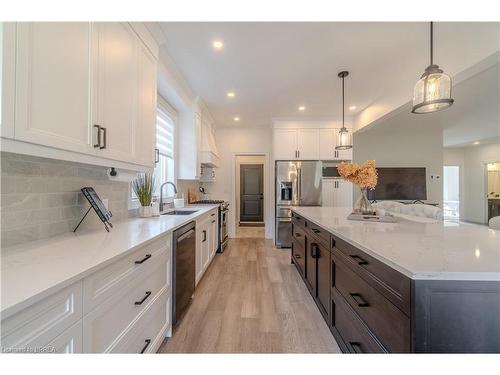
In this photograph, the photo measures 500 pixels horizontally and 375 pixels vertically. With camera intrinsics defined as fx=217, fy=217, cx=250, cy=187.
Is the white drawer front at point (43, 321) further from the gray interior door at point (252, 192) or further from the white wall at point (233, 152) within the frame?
the gray interior door at point (252, 192)

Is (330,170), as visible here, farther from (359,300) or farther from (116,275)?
(116,275)

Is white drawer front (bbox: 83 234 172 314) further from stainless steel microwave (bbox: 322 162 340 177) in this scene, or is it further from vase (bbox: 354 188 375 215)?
stainless steel microwave (bbox: 322 162 340 177)

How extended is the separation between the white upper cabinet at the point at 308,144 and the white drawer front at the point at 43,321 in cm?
445

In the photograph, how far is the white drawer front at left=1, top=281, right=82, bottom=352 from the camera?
0.58 metres

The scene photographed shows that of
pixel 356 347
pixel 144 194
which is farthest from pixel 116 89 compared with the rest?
pixel 356 347

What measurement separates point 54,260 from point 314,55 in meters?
2.90

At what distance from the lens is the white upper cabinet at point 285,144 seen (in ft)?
15.6

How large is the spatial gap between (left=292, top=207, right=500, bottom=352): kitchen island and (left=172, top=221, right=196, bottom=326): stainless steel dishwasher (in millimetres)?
1249

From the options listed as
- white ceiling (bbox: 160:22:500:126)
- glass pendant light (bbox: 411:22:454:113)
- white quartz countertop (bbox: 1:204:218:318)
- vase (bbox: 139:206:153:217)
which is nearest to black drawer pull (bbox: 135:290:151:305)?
white quartz countertop (bbox: 1:204:218:318)

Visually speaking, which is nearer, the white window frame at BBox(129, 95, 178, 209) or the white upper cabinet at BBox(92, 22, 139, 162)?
the white upper cabinet at BBox(92, 22, 139, 162)

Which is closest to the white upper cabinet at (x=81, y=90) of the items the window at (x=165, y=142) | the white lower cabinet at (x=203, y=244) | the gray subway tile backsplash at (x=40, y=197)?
the gray subway tile backsplash at (x=40, y=197)

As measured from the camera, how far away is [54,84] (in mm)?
986

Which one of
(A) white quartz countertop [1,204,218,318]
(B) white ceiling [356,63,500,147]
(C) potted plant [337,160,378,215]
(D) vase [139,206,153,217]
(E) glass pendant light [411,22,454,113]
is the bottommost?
(A) white quartz countertop [1,204,218,318]
